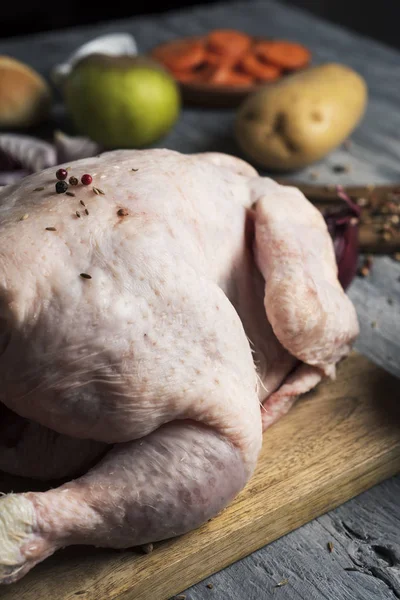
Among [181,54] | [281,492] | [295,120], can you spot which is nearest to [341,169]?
[295,120]

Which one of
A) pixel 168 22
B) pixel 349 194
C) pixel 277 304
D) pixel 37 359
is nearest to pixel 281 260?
pixel 277 304

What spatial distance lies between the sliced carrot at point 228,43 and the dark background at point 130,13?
2.35 meters

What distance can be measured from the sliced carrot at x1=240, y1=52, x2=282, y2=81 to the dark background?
2.58 metres

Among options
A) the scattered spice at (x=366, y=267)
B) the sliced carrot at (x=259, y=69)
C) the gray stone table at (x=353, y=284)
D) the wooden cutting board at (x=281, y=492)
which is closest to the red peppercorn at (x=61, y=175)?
the wooden cutting board at (x=281, y=492)

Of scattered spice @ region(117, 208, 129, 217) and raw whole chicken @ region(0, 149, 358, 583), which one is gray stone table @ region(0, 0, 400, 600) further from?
scattered spice @ region(117, 208, 129, 217)

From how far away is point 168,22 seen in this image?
14.8 ft

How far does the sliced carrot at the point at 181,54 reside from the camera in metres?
3.66

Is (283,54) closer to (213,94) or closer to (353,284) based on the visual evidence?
(213,94)

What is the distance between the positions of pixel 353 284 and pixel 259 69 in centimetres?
151

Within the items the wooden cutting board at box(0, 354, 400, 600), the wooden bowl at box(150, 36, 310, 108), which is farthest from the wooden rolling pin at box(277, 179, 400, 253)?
the wooden bowl at box(150, 36, 310, 108)

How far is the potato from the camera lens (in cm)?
302

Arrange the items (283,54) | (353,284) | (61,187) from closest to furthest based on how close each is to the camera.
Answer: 1. (61,187)
2. (353,284)
3. (283,54)

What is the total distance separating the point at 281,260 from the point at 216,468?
0.44 meters

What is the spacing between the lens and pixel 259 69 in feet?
12.0
